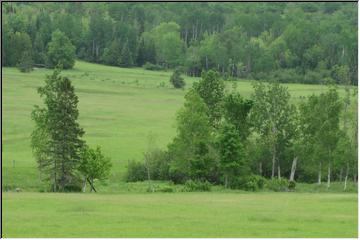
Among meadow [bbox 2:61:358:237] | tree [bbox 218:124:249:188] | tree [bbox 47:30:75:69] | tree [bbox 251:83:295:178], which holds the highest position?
tree [bbox 47:30:75:69]

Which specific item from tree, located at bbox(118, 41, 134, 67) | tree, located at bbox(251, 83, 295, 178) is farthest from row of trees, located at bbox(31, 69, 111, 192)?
tree, located at bbox(118, 41, 134, 67)

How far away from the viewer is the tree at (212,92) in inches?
3009

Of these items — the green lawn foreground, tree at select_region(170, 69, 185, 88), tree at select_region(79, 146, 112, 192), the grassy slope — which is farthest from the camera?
tree at select_region(170, 69, 185, 88)

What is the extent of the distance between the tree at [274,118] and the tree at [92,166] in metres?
17.2

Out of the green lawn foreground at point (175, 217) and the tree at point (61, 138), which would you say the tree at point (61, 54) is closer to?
the tree at point (61, 138)

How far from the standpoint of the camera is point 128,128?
10925 centimetres

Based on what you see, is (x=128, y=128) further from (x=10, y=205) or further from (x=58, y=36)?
(x=58, y=36)

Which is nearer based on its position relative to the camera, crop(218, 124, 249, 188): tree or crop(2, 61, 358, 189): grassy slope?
crop(218, 124, 249, 188): tree

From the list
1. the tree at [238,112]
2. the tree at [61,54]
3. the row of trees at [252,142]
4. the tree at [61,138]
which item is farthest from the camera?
the tree at [61,54]

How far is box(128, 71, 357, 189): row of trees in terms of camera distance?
67.8 metres

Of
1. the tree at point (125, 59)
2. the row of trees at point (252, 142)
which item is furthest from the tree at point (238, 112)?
the tree at point (125, 59)

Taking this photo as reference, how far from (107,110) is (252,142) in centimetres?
5277

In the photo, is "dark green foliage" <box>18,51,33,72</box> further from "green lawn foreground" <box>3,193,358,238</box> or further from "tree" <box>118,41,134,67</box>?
"green lawn foreground" <box>3,193,358,238</box>

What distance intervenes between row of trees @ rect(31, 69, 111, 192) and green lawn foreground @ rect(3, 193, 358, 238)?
1386 cm
